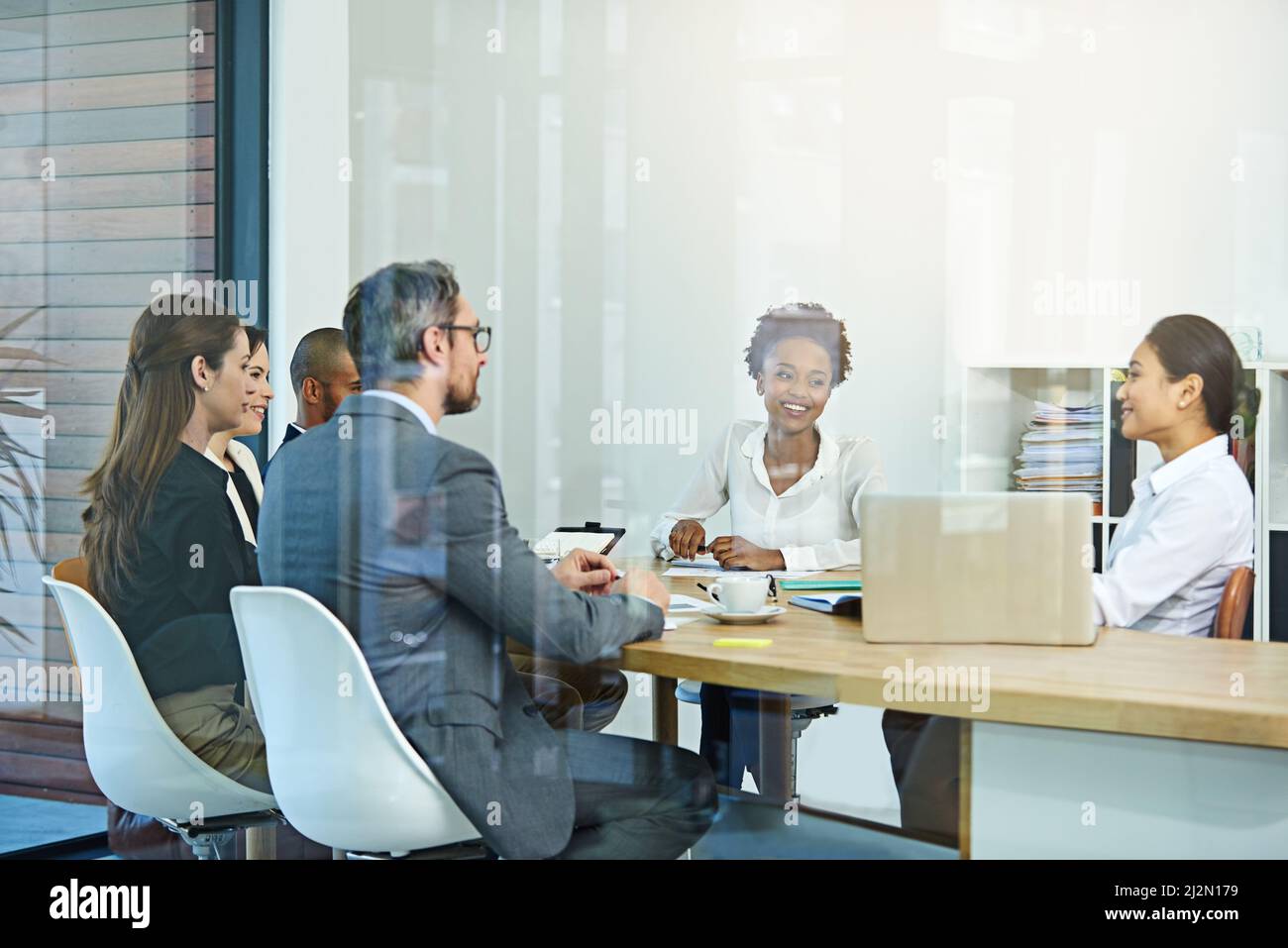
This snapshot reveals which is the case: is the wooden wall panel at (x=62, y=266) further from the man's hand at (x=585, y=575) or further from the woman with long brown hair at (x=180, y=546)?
the man's hand at (x=585, y=575)

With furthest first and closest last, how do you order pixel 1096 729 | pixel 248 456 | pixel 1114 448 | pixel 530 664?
pixel 248 456, pixel 1114 448, pixel 530 664, pixel 1096 729

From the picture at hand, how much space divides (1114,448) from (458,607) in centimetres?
133

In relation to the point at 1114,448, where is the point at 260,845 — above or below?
below

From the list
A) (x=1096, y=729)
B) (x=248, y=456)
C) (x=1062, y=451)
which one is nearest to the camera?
(x=1096, y=729)

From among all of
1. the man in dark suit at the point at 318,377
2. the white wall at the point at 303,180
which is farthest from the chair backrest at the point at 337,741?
the white wall at the point at 303,180

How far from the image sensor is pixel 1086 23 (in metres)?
2.73

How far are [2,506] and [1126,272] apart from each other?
2569 millimetres

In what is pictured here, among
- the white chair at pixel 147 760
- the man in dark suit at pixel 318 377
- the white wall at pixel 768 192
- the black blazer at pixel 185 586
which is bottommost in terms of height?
the white chair at pixel 147 760

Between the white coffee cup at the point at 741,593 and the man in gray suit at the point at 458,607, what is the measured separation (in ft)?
0.36

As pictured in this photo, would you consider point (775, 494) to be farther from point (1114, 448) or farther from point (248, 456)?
point (248, 456)

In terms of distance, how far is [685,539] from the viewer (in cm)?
292

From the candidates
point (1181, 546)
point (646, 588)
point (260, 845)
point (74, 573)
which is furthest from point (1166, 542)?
point (74, 573)

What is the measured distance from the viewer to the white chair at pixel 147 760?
221 centimetres

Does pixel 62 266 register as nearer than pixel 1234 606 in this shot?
No
